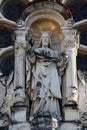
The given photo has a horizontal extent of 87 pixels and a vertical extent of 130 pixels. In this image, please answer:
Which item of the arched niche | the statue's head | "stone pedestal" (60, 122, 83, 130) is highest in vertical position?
the arched niche

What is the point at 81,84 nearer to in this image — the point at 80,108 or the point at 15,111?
the point at 80,108

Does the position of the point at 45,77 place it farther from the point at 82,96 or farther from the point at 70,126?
the point at 70,126

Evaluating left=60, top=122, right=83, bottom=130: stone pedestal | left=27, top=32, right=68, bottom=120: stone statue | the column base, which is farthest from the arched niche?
left=60, top=122, right=83, bottom=130: stone pedestal

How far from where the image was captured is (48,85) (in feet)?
52.5

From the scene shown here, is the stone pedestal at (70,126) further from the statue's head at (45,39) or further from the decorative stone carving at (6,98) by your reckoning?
the statue's head at (45,39)

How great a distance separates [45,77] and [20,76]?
555 millimetres

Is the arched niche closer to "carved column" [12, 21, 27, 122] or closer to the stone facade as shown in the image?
the stone facade

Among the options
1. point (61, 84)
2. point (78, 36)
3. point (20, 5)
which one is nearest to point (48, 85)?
point (61, 84)

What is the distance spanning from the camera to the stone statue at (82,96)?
52.8ft

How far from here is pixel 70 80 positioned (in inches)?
640

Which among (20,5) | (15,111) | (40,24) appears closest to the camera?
(15,111)

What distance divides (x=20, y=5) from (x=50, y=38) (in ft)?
6.91

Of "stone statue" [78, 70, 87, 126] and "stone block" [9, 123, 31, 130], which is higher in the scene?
"stone statue" [78, 70, 87, 126]

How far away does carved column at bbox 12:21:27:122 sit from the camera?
1587 cm
